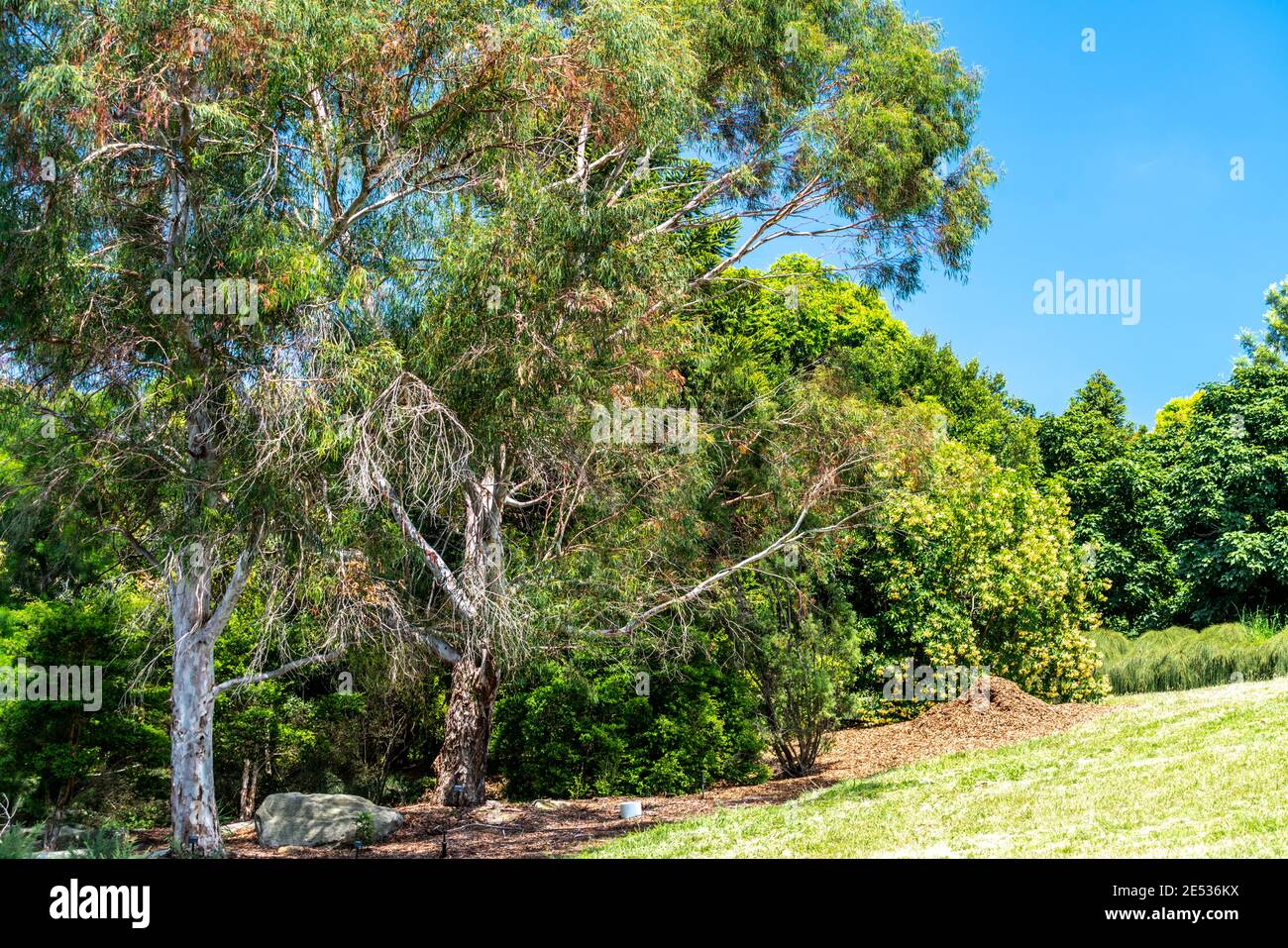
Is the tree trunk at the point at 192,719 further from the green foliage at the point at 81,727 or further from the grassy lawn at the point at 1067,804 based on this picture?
the grassy lawn at the point at 1067,804

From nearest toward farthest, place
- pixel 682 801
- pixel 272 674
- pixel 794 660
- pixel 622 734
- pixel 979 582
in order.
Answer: pixel 272 674 < pixel 682 801 < pixel 794 660 < pixel 622 734 < pixel 979 582

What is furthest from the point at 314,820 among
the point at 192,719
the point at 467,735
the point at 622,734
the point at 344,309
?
the point at 344,309

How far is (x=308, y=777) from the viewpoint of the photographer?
1313 centimetres

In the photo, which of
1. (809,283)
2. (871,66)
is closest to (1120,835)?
(871,66)

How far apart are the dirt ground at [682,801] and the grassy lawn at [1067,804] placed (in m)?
0.83

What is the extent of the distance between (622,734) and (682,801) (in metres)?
1.26

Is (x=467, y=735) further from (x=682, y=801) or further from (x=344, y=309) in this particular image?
(x=344, y=309)

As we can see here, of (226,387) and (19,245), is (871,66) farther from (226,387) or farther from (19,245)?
(19,245)

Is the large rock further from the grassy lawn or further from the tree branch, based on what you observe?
the grassy lawn

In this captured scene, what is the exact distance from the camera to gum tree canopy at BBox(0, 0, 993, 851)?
889cm

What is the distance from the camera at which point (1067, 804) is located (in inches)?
332

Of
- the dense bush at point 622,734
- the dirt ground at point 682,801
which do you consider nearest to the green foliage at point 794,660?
the dense bush at point 622,734

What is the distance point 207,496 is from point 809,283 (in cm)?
1498

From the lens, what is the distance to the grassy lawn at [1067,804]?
23.3 feet
